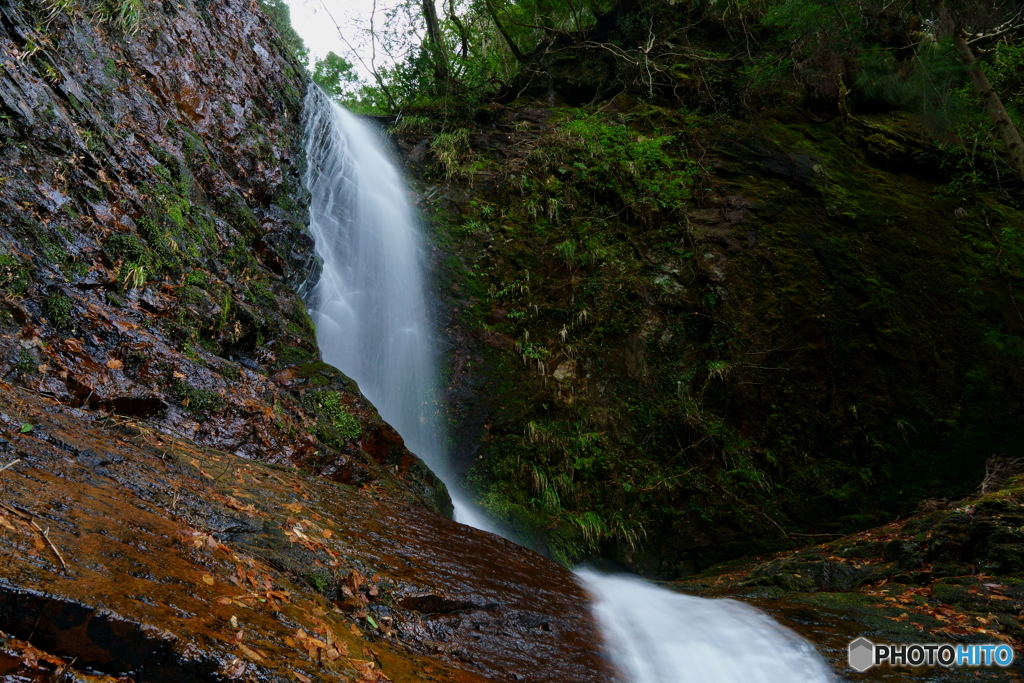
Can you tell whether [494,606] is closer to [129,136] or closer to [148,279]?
[148,279]

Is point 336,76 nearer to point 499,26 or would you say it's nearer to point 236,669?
point 499,26

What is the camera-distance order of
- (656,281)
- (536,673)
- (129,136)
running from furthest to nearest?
(656,281)
(129,136)
(536,673)

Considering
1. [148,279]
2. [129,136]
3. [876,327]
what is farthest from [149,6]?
[876,327]

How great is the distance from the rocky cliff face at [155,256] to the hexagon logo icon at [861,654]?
3251mm

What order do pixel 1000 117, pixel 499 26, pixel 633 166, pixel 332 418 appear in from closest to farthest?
1. pixel 332 418
2. pixel 1000 117
3. pixel 633 166
4. pixel 499 26

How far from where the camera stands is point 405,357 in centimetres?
795

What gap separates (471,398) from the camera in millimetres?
7699

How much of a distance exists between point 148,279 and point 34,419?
2.19 meters

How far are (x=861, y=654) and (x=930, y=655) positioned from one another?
0.42 m

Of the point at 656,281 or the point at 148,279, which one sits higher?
the point at 656,281

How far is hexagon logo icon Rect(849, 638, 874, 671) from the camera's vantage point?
11.1 feet

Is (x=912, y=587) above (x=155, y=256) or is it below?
below

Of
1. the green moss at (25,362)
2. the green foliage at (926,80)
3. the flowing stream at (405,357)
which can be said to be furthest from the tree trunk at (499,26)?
the green moss at (25,362)

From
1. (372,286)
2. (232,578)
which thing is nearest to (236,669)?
(232,578)
